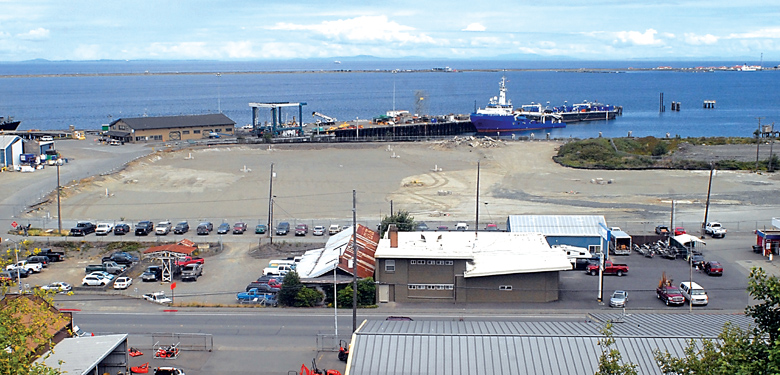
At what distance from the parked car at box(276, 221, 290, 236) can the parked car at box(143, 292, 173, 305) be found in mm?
Answer: 9365

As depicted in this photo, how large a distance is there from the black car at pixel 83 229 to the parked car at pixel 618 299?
23174 millimetres

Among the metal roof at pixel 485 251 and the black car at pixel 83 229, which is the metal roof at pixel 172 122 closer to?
the black car at pixel 83 229

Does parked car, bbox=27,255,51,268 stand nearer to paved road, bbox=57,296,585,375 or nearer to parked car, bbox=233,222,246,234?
paved road, bbox=57,296,585,375

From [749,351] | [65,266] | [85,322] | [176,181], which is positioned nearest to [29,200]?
[176,181]

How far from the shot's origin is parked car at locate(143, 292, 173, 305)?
23422 millimetres

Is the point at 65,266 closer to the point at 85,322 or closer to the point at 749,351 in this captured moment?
the point at 85,322

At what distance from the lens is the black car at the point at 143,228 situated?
3294 cm

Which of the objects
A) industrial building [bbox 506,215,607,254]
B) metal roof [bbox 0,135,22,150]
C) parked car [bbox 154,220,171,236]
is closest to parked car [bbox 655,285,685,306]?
industrial building [bbox 506,215,607,254]

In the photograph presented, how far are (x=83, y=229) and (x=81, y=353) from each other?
727 inches

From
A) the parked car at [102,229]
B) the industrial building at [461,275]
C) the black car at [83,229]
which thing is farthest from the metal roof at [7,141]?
the industrial building at [461,275]

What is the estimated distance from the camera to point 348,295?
22484mm

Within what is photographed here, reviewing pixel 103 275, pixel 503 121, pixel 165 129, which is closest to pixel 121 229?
pixel 103 275

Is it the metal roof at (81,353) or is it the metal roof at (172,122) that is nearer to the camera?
the metal roof at (81,353)

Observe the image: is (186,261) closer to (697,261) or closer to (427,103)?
(697,261)
